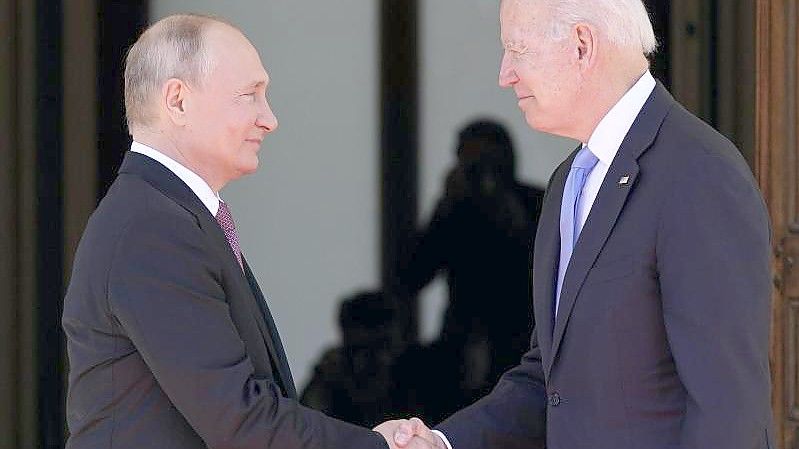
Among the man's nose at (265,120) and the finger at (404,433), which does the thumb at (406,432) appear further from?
the man's nose at (265,120)

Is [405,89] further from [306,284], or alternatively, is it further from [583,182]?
[583,182]

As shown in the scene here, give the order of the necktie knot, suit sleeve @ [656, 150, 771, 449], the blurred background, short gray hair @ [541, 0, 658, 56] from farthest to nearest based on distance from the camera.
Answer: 1. the blurred background
2. the necktie knot
3. short gray hair @ [541, 0, 658, 56]
4. suit sleeve @ [656, 150, 771, 449]

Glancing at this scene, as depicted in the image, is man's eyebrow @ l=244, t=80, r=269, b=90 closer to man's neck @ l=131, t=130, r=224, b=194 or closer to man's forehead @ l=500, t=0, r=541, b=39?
man's neck @ l=131, t=130, r=224, b=194

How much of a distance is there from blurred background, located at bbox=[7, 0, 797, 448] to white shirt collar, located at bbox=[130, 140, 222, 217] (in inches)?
69.1

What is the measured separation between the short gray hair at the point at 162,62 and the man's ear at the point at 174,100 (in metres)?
0.01

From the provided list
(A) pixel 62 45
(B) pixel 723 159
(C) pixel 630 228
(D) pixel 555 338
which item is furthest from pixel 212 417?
(A) pixel 62 45

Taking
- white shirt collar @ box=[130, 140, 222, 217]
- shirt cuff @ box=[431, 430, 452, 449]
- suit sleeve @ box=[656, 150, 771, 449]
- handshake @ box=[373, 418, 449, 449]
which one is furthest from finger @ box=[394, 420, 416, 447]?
suit sleeve @ box=[656, 150, 771, 449]

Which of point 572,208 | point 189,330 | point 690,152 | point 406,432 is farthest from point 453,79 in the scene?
point 189,330

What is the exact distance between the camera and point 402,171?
4.52m

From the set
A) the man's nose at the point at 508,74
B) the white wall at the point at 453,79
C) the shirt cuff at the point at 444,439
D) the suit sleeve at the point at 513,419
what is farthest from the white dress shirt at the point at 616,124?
the white wall at the point at 453,79

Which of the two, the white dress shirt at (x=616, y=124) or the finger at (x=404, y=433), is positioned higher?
the white dress shirt at (x=616, y=124)

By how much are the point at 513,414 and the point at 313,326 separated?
142cm

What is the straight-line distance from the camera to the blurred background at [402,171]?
14.6 ft

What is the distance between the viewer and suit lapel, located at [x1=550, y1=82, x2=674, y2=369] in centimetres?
254
